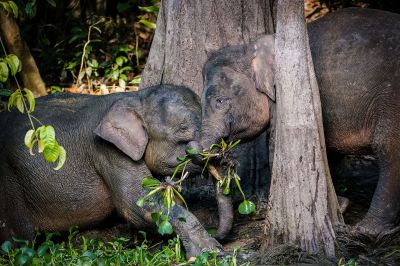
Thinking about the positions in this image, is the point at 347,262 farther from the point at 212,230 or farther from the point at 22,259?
the point at 22,259

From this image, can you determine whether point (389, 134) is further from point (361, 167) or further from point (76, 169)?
point (76, 169)

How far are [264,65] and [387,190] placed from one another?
1.42 metres

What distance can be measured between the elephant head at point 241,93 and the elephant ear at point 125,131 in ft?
1.99

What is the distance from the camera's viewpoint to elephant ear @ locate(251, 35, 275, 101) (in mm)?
7613

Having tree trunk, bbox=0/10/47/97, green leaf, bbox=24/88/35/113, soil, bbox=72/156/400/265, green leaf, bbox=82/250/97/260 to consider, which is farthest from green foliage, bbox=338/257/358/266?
tree trunk, bbox=0/10/47/97

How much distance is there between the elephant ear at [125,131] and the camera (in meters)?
7.77

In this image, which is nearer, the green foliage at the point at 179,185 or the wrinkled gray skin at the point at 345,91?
the green foliage at the point at 179,185

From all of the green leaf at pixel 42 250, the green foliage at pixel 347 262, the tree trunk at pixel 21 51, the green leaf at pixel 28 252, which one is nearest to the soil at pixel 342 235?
the green foliage at pixel 347 262

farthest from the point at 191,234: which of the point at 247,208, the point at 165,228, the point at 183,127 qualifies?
the point at 183,127

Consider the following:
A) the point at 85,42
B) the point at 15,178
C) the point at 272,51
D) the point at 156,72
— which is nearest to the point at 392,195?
the point at 272,51

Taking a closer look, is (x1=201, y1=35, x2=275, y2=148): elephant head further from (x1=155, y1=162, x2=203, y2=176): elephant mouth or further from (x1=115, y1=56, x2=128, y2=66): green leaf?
(x1=115, y1=56, x2=128, y2=66): green leaf

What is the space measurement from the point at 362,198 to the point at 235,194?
4.46 ft

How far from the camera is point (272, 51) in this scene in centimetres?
767

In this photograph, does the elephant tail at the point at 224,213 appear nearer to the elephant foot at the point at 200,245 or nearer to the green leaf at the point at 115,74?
the elephant foot at the point at 200,245
